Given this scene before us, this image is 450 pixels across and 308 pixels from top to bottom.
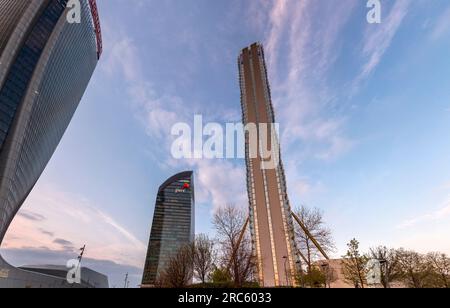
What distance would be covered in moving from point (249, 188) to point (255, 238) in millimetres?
15144

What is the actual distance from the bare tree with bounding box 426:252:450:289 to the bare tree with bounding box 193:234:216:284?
41.0 meters

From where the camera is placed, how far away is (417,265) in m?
46.4

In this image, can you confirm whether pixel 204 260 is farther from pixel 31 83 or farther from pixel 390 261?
pixel 31 83

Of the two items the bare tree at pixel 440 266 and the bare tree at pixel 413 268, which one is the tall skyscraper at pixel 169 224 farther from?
the bare tree at pixel 440 266

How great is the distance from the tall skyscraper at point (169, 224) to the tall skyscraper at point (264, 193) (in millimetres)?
99727

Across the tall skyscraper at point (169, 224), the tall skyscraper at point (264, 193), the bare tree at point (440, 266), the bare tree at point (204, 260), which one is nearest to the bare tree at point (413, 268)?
the bare tree at point (440, 266)

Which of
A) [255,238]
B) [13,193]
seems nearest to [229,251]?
[255,238]

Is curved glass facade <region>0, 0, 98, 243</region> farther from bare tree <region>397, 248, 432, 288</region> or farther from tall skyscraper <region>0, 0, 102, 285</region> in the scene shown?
bare tree <region>397, 248, 432, 288</region>

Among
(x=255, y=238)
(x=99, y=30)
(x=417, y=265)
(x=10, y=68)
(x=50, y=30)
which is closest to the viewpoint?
(x=417, y=265)

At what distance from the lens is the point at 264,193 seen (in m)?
67.9

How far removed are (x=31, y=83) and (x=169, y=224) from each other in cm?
12931

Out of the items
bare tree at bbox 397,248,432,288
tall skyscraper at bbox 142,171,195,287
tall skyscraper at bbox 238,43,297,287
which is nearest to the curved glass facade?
tall skyscraper at bbox 238,43,297,287

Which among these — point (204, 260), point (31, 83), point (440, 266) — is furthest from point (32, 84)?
point (440, 266)
